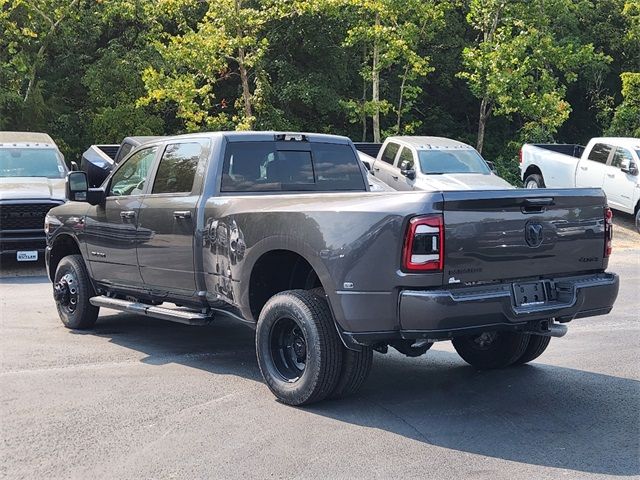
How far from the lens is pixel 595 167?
1931cm

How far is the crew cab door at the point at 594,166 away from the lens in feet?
62.9

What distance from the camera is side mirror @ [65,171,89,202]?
7714mm

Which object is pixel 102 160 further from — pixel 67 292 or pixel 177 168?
pixel 177 168

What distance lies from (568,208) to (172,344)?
4029 millimetres

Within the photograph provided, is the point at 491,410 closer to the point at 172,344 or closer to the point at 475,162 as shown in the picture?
Result: the point at 172,344

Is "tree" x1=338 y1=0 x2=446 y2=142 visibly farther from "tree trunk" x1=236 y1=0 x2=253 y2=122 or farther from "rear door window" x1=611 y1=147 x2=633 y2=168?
"rear door window" x1=611 y1=147 x2=633 y2=168

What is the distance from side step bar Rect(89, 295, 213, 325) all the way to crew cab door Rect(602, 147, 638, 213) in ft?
45.6

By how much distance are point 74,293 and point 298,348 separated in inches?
136

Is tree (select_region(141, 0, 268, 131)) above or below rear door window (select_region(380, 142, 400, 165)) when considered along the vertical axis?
above

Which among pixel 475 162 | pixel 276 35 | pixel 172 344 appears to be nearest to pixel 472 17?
pixel 276 35

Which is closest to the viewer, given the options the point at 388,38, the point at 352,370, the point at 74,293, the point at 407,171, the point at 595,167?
the point at 352,370

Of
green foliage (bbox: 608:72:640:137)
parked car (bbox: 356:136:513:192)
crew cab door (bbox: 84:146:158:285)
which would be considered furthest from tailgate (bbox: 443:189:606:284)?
green foliage (bbox: 608:72:640:137)

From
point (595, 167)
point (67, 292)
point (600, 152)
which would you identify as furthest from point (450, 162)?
point (67, 292)

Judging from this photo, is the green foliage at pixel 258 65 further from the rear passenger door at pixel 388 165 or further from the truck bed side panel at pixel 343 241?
the truck bed side panel at pixel 343 241
